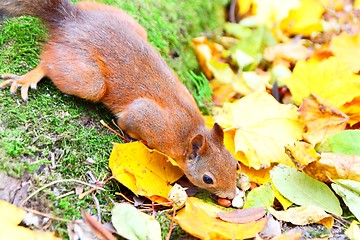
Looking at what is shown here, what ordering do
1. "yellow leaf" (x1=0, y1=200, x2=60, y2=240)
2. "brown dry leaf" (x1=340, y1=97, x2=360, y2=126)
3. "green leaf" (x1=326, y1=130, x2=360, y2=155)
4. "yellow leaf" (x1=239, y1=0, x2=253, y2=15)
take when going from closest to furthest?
"yellow leaf" (x1=0, y1=200, x2=60, y2=240) → "green leaf" (x1=326, y1=130, x2=360, y2=155) → "brown dry leaf" (x1=340, y1=97, x2=360, y2=126) → "yellow leaf" (x1=239, y1=0, x2=253, y2=15)

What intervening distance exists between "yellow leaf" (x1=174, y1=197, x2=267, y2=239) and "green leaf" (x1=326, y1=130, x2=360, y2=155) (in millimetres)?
719

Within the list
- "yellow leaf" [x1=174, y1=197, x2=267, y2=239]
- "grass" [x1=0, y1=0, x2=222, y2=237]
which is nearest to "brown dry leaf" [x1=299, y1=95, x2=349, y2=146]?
"yellow leaf" [x1=174, y1=197, x2=267, y2=239]

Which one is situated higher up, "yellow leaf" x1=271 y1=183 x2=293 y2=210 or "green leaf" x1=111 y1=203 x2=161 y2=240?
"green leaf" x1=111 y1=203 x2=161 y2=240

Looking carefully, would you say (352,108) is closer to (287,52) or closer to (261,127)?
(261,127)

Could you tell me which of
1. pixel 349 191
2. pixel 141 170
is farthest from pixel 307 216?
pixel 141 170

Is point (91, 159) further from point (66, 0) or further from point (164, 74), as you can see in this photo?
point (66, 0)

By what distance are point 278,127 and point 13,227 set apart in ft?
4.97

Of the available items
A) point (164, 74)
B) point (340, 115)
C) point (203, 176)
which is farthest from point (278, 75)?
point (203, 176)

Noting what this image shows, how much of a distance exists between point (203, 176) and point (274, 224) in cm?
43

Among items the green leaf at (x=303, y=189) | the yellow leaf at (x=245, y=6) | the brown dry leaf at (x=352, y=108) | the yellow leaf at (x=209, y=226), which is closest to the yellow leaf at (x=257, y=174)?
the green leaf at (x=303, y=189)

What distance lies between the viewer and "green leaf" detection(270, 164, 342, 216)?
2396mm

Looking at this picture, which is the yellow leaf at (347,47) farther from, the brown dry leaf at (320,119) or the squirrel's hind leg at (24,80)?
the squirrel's hind leg at (24,80)

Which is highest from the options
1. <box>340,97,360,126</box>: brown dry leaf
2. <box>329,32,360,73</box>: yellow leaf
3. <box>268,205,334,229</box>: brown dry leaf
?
<box>329,32,360,73</box>: yellow leaf

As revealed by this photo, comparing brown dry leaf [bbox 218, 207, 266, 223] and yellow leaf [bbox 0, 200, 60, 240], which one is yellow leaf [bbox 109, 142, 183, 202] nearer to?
brown dry leaf [bbox 218, 207, 266, 223]
